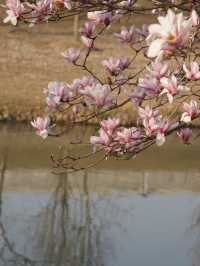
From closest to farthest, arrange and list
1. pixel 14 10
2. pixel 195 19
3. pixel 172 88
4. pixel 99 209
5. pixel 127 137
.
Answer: pixel 195 19, pixel 172 88, pixel 14 10, pixel 127 137, pixel 99 209

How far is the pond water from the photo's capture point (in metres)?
9.02

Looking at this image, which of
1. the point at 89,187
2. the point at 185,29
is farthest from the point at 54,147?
the point at 185,29

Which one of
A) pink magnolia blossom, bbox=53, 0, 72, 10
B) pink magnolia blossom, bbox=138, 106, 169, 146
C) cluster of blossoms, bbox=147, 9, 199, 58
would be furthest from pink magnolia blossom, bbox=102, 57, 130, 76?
cluster of blossoms, bbox=147, 9, 199, 58

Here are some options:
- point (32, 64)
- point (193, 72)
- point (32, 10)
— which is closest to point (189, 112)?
point (193, 72)

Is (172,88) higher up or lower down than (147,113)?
higher up

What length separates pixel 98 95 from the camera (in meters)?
3.45

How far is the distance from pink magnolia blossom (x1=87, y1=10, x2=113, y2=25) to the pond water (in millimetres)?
5310

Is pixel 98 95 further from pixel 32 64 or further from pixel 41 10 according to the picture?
pixel 32 64

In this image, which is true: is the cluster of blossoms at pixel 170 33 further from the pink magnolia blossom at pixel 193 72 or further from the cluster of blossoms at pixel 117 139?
the cluster of blossoms at pixel 117 139

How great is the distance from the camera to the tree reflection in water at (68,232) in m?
8.80

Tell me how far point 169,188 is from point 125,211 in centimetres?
154

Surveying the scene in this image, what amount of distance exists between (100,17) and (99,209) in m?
7.19

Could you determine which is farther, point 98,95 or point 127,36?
point 127,36

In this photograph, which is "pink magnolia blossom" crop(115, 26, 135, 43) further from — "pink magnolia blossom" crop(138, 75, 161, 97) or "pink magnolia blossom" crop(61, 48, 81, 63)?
"pink magnolia blossom" crop(138, 75, 161, 97)
